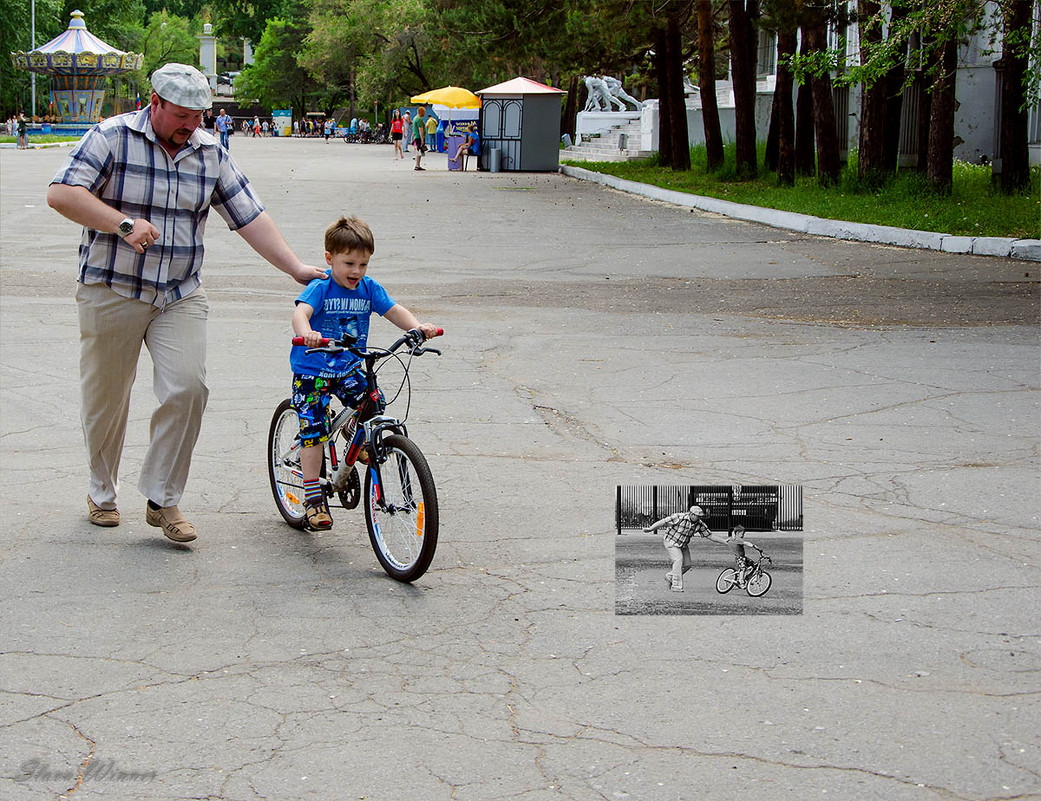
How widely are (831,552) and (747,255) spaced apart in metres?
11.9

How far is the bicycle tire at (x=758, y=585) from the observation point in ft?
15.9

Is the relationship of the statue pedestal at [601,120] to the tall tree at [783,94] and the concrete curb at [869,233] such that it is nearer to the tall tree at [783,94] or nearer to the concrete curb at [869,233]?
the tall tree at [783,94]

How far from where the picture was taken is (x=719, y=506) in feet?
15.8

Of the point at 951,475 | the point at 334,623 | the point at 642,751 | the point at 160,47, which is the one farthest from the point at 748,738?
the point at 160,47

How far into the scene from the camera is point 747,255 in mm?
17016

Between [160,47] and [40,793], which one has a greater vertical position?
[160,47]

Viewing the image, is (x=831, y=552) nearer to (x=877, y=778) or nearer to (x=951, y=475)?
(x=951, y=475)

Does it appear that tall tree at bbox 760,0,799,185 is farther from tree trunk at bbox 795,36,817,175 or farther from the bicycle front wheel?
the bicycle front wheel

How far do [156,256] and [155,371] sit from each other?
0.47 m

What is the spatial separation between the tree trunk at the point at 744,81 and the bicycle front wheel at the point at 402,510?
23485mm

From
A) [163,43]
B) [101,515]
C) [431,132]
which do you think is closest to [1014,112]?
[101,515]

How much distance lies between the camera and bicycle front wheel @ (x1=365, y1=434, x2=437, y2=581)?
4.91 m

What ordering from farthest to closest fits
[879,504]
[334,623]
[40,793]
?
[879,504], [334,623], [40,793]

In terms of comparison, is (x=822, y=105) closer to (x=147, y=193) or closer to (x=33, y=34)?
(x=147, y=193)
